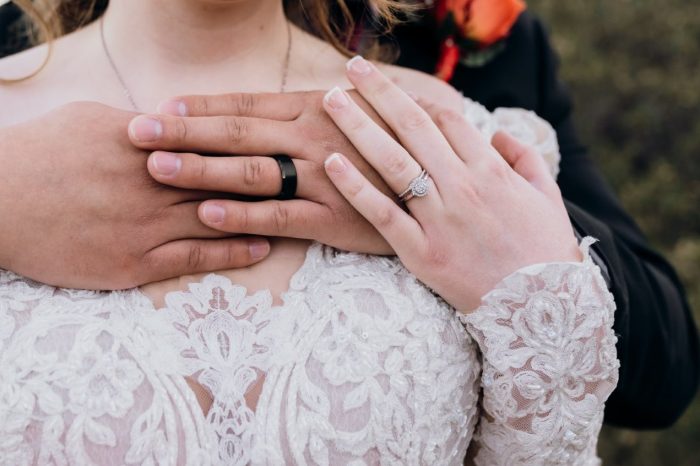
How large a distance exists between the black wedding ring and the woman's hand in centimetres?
6

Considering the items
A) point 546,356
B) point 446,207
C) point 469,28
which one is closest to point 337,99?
point 446,207

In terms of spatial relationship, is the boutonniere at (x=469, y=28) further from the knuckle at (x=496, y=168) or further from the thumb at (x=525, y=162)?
the knuckle at (x=496, y=168)

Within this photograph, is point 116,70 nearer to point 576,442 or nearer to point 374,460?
point 374,460

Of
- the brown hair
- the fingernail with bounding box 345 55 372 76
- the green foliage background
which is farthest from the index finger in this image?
the green foliage background

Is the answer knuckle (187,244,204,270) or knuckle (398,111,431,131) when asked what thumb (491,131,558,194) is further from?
knuckle (187,244,204,270)

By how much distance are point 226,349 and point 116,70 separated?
0.68m

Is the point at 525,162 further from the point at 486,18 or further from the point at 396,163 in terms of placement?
the point at 486,18

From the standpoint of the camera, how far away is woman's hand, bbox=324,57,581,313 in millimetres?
1462

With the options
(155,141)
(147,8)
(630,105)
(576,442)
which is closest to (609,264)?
(576,442)

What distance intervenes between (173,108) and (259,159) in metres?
0.18

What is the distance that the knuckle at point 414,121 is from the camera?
1.53m

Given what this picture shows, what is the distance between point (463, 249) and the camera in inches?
57.9

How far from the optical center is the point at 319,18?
200cm

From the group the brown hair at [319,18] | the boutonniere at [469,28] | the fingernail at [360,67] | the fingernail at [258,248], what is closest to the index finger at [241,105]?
the fingernail at [360,67]
